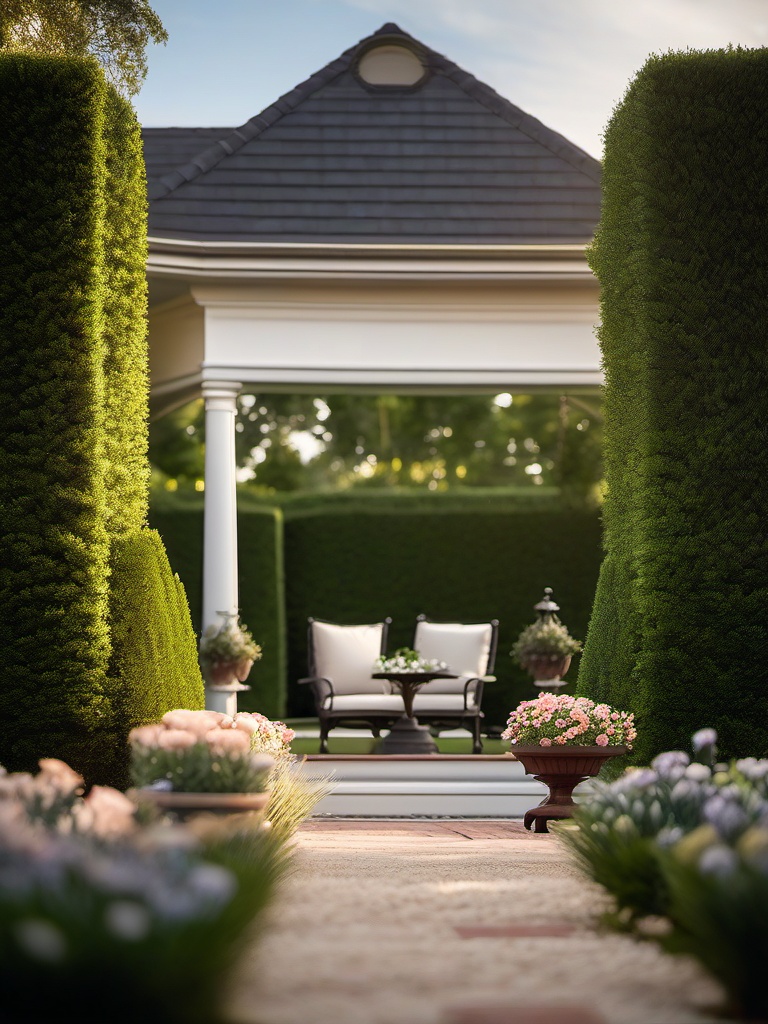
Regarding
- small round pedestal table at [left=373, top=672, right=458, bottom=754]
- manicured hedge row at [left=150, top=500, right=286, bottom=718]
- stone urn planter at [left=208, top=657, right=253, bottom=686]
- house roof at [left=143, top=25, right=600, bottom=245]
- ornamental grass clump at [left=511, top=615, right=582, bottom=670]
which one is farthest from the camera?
manicured hedge row at [left=150, top=500, right=286, bottom=718]

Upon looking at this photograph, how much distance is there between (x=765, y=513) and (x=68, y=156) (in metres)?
4.30

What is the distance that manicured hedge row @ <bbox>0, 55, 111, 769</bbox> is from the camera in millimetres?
6445

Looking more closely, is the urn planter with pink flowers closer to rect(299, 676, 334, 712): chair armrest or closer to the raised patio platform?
the raised patio platform

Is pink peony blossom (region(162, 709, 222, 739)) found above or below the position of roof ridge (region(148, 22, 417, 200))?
below

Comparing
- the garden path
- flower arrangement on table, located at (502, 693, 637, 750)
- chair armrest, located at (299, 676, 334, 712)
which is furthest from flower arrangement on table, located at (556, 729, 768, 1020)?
chair armrest, located at (299, 676, 334, 712)

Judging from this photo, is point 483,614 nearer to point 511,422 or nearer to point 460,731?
point 460,731

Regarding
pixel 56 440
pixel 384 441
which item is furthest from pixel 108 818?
pixel 384 441

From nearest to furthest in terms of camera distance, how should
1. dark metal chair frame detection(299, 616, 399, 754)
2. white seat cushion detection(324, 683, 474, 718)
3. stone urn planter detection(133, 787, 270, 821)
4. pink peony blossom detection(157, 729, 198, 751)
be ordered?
stone urn planter detection(133, 787, 270, 821)
pink peony blossom detection(157, 729, 198, 751)
dark metal chair frame detection(299, 616, 399, 754)
white seat cushion detection(324, 683, 474, 718)

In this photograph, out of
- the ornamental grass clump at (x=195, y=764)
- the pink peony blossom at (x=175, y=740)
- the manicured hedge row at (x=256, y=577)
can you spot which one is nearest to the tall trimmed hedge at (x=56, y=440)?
the ornamental grass clump at (x=195, y=764)

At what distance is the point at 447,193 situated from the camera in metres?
12.1

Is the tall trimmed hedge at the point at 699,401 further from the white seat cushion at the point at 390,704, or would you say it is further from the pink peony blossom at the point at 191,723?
the white seat cushion at the point at 390,704

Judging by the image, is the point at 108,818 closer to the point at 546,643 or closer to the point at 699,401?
the point at 699,401

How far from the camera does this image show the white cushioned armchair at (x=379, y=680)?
12367 millimetres

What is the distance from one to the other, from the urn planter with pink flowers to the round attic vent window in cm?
804
